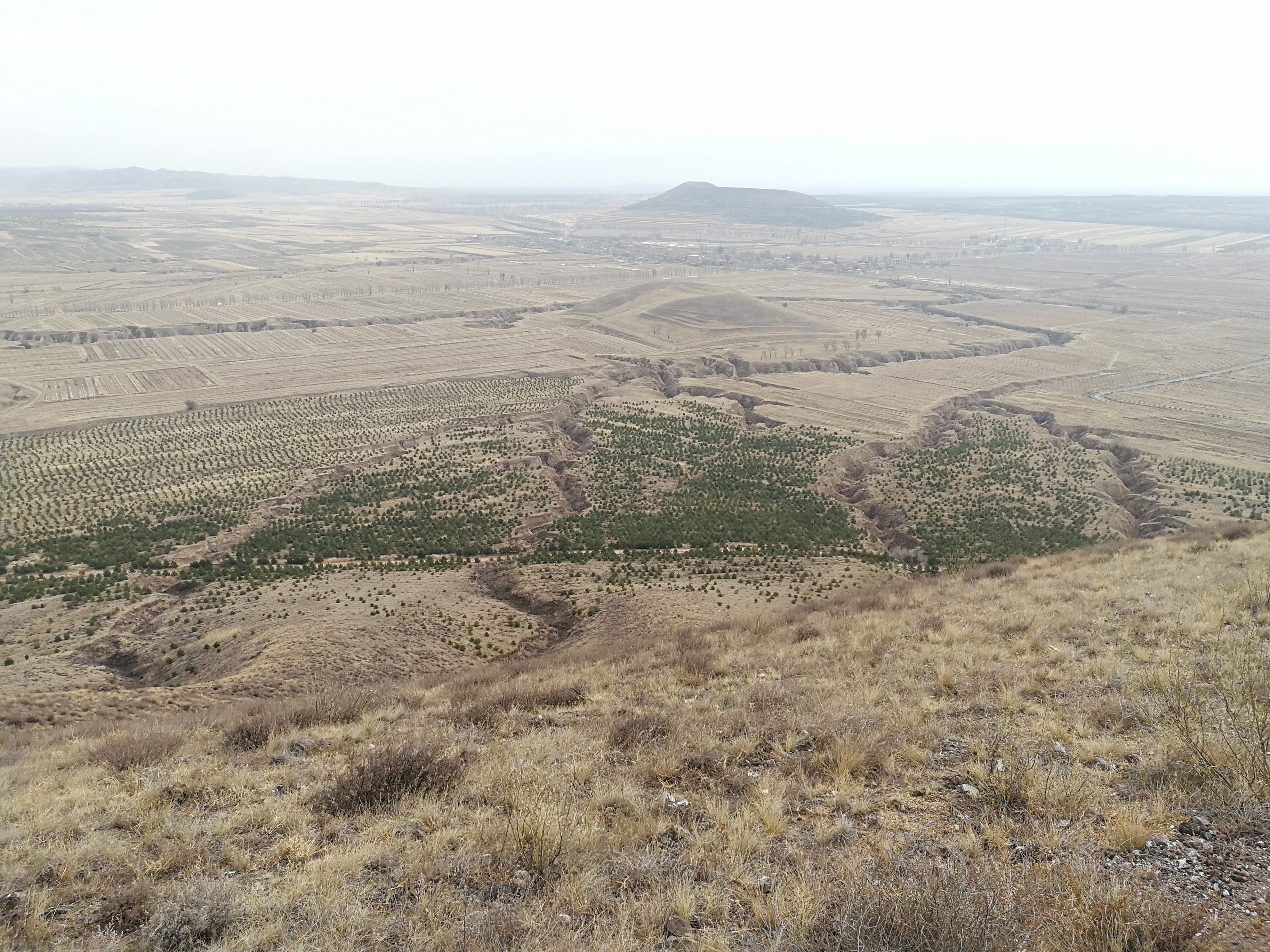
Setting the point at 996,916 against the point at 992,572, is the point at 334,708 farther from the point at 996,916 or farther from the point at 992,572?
the point at 992,572

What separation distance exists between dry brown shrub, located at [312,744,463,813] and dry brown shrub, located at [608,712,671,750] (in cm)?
207

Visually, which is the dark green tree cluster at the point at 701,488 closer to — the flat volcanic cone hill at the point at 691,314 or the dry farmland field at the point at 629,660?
the dry farmland field at the point at 629,660

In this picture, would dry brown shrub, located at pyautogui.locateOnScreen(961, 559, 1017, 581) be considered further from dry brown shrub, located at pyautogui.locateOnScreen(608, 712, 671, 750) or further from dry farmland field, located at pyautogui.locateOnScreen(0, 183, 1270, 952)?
dry brown shrub, located at pyautogui.locateOnScreen(608, 712, 671, 750)

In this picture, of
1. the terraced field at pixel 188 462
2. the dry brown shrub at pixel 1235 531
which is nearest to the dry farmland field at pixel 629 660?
the dry brown shrub at pixel 1235 531

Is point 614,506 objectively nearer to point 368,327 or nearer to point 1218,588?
point 1218,588

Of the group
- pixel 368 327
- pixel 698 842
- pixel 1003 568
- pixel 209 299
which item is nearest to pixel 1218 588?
pixel 1003 568

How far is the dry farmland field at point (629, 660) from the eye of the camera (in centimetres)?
614

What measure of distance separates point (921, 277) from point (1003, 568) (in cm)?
13560

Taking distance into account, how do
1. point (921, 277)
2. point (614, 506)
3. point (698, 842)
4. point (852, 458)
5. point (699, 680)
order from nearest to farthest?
point (698, 842)
point (699, 680)
point (614, 506)
point (852, 458)
point (921, 277)

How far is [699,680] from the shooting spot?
13.1 meters

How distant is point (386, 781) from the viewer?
27.9 feet

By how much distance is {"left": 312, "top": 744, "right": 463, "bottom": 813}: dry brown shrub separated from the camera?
327 inches

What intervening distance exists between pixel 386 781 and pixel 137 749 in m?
4.85

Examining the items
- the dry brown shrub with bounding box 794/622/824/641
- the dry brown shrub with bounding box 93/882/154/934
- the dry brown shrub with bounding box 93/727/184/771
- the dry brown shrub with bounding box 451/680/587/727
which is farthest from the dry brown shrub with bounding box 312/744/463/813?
the dry brown shrub with bounding box 794/622/824/641
